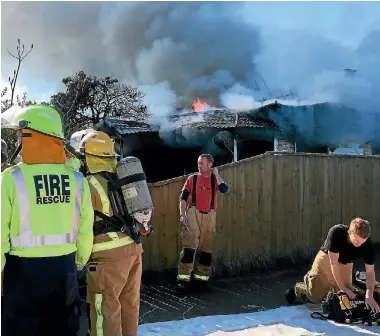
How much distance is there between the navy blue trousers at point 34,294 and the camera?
2.80m

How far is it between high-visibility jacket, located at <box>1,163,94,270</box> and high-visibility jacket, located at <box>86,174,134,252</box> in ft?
2.07

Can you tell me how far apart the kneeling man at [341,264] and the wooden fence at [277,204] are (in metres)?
2.11

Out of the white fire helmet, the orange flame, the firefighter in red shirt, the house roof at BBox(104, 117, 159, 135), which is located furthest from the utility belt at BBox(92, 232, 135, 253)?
the orange flame

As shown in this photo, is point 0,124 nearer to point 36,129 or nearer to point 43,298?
point 36,129

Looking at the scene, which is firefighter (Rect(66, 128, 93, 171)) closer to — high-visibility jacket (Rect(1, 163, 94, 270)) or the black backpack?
high-visibility jacket (Rect(1, 163, 94, 270))

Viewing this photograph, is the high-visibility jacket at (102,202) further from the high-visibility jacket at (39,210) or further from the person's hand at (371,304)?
the person's hand at (371,304)

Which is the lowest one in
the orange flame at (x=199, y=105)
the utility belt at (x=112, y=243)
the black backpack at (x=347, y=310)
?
the black backpack at (x=347, y=310)

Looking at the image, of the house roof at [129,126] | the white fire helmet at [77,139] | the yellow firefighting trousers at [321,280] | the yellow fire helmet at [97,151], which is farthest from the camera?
the house roof at [129,126]

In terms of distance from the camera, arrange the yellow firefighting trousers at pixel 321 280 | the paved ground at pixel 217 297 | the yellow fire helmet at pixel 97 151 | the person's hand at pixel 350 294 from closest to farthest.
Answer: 1. the yellow fire helmet at pixel 97 151
2. the person's hand at pixel 350 294
3. the yellow firefighting trousers at pixel 321 280
4. the paved ground at pixel 217 297

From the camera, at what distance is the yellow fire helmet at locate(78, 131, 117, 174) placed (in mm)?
3734

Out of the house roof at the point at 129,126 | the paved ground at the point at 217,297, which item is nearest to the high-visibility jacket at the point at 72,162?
the paved ground at the point at 217,297

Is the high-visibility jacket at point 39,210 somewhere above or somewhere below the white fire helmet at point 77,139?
below

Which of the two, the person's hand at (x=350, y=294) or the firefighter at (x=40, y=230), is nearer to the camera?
the firefighter at (x=40, y=230)

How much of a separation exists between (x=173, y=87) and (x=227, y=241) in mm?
13984
